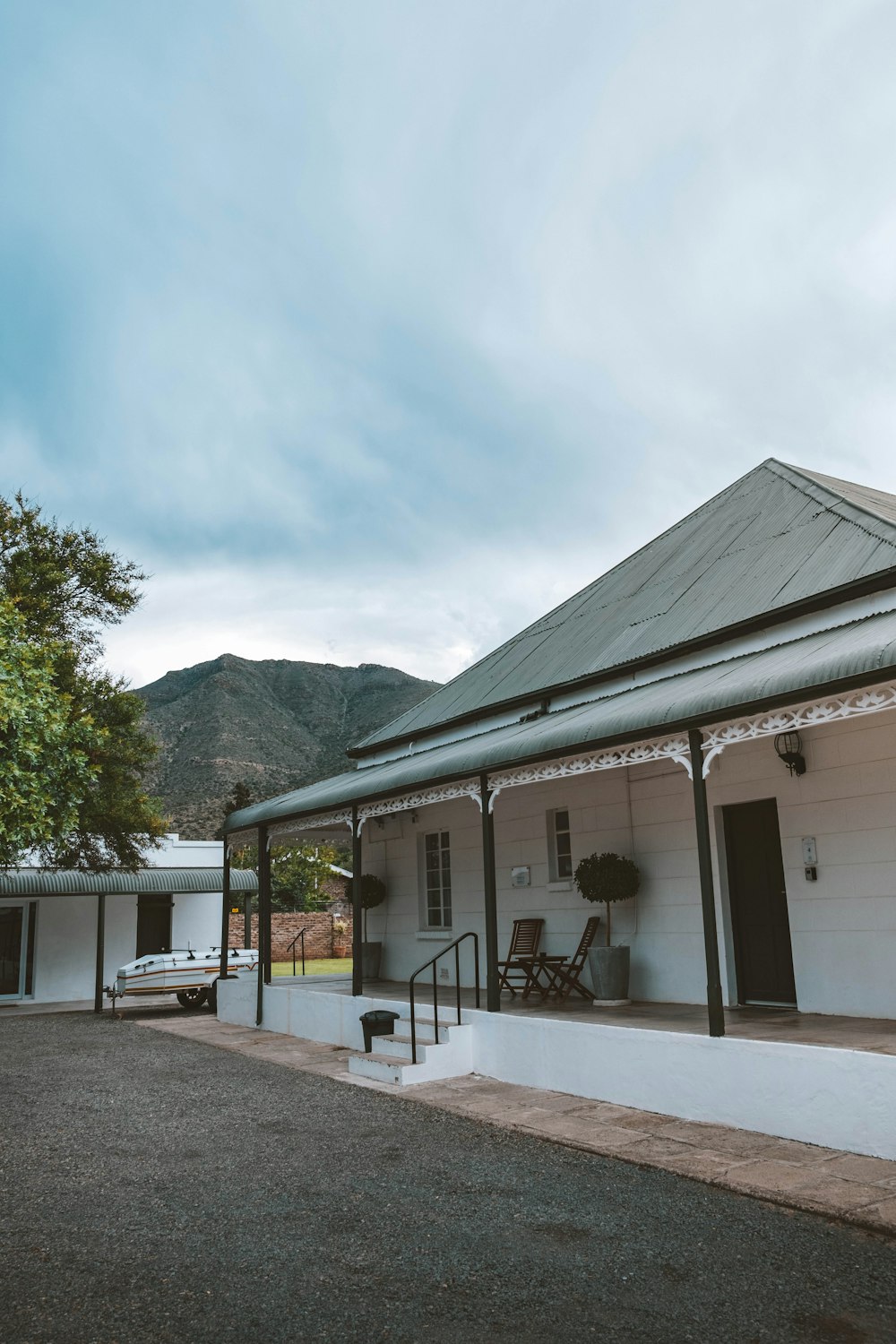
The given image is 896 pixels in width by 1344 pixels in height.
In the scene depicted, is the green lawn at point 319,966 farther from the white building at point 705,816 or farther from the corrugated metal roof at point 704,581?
the corrugated metal roof at point 704,581

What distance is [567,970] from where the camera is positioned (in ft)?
32.3

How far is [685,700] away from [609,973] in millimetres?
3626

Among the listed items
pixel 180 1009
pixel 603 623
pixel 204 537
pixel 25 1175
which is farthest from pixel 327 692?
pixel 25 1175

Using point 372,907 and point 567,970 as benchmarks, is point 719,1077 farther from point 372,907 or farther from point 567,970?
point 372,907

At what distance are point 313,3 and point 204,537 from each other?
27028mm

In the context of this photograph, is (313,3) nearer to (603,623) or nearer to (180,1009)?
(603,623)

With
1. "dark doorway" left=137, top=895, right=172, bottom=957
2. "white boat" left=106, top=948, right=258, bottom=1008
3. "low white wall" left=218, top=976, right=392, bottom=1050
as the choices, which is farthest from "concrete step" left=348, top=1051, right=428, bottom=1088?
"dark doorway" left=137, top=895, right=172, bottom=957

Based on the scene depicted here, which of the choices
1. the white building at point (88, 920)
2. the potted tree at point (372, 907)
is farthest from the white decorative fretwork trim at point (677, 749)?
the white building at point (88, 920)

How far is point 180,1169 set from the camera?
18.7ft

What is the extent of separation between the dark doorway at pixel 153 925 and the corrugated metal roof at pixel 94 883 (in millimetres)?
1064

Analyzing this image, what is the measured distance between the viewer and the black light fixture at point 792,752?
26.9 feet

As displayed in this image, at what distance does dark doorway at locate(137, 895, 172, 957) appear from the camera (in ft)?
68.1

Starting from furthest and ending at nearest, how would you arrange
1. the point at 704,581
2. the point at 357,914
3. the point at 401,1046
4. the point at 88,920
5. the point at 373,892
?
the point at 88,920 < the point at 373,892 < the point at 357,914 < the point at 704,581 < the point at 401,1046

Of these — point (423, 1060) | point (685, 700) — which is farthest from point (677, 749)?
point (423, 1060)
